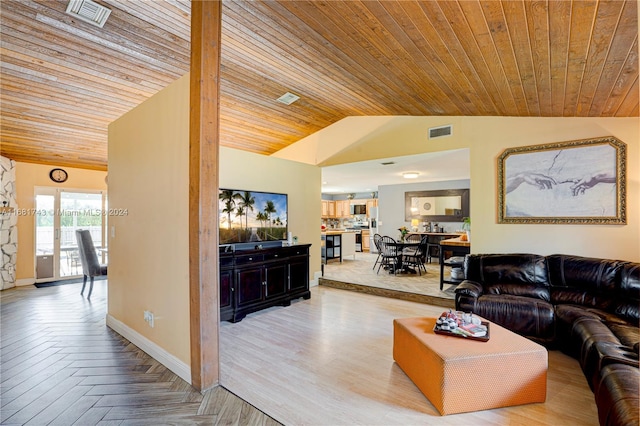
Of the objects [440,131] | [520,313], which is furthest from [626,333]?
[440,131]

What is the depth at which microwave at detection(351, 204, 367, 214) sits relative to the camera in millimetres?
11579

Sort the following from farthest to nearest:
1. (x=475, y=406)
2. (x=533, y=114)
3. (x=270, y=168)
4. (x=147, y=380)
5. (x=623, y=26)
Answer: (x=270, y=168), (x=533, y=114), (x=147, y=380), (x=475, y=406), (x=623, y=26)

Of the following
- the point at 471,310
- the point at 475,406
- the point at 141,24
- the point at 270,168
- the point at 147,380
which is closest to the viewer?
the point at 475,406

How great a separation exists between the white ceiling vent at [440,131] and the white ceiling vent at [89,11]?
4229 mm

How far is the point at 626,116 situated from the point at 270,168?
4.61 m

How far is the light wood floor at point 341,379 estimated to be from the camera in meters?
2.00

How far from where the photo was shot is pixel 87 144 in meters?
5.29

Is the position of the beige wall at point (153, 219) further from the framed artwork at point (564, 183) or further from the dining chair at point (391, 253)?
the dining chair at point (391, 253)

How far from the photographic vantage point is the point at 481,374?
2.05 m

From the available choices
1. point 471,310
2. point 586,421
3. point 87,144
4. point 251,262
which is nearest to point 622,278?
point 471,310

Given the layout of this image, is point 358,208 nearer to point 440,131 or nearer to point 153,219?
point 440,131

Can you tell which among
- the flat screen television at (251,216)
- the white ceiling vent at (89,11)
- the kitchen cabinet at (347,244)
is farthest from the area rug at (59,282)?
the kitchen cabinet at (347,244)

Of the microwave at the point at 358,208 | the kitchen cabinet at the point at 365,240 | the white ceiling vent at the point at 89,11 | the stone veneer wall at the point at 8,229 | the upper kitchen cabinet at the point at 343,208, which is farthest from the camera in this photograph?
the upper kitchen cabinet at the point at 343,208

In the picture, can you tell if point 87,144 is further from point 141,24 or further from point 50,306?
point 141,24
